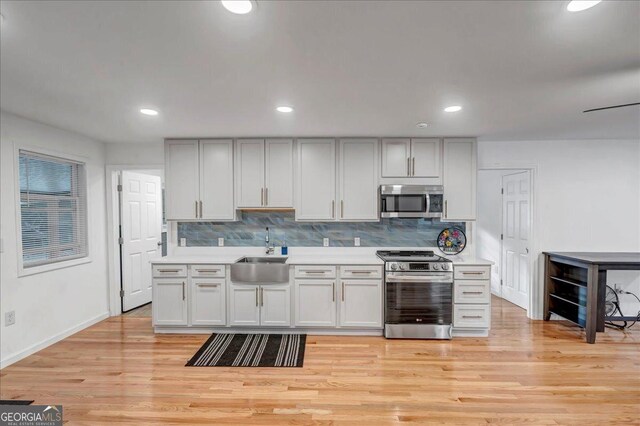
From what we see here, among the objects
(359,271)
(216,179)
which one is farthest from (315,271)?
(216,179)

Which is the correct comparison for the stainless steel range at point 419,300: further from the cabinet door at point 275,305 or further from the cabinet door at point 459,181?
the cabinet door at point 275,305

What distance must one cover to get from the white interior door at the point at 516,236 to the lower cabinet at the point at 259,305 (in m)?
3.30

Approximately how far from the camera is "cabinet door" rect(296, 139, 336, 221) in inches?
156

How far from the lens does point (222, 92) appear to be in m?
→ 2.46

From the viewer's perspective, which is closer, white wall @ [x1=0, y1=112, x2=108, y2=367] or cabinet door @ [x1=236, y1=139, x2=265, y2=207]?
white wall @ [x1=0, y1=112, x2=108, y2=367]

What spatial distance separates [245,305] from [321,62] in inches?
111

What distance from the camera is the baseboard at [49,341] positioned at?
3005 mm

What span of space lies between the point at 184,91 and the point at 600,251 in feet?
17.1

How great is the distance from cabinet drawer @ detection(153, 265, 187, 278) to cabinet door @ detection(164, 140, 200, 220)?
64 centimetres

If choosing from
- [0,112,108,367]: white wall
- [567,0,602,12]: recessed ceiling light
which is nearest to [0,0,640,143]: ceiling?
[567,0,602,12]: recessed ceiling light

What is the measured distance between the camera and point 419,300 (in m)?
3.60

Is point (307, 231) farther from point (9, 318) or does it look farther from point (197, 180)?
point (9, 318)

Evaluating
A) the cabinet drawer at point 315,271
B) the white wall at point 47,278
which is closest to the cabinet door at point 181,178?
the white wall at point 47,278

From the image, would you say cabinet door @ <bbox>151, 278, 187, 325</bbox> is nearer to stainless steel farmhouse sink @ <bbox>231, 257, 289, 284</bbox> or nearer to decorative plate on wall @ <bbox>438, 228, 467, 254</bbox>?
stainless steel farmhouse sink @ <bbox>231, 257, 289, 284</bbox>
